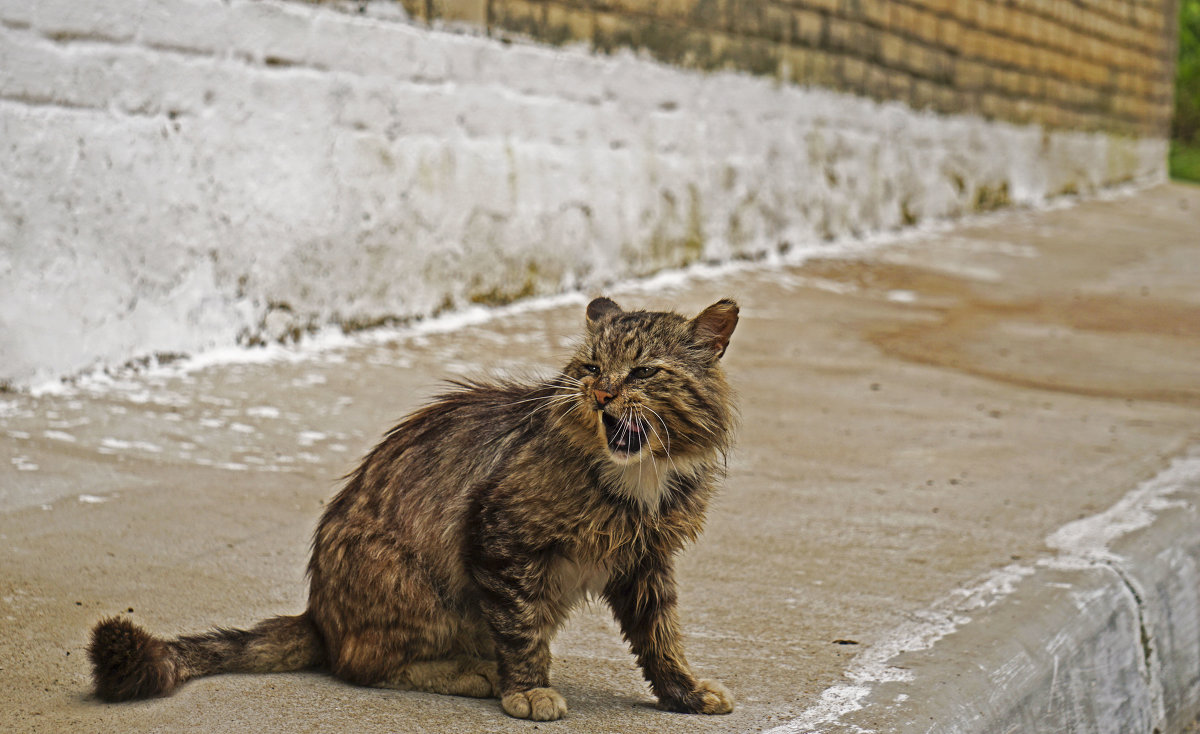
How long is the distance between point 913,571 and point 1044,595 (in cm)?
38

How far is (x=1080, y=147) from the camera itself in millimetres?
13812

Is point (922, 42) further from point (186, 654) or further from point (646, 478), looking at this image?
point (186, 654)

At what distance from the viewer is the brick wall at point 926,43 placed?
7496 mm

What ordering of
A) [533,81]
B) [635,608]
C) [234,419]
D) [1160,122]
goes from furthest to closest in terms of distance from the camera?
[1160,122] → [533,81] → [234,419] → [635,608]

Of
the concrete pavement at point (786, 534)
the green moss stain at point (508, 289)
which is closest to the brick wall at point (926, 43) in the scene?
the green moss stain at point (508, 289)

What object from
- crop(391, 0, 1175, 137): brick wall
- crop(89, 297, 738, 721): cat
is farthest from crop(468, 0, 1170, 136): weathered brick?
crop(89, 297, 738, 721): cat

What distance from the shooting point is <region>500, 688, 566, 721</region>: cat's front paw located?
2.39 metres

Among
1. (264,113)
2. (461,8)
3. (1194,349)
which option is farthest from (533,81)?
(1194,349)

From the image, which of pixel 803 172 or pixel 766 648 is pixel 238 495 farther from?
pixel 803 172

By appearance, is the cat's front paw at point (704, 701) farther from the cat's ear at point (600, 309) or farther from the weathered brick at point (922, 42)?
the weathered brick at point (922, 42)

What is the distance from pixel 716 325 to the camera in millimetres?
2500

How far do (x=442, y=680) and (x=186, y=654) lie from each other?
0.54m

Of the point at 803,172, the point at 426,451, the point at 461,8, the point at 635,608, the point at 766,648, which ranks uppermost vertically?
the point at 461,8

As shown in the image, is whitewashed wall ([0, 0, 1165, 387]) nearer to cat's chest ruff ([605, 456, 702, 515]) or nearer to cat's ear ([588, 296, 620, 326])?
cat's ear ([588, 296, 620, 326])
